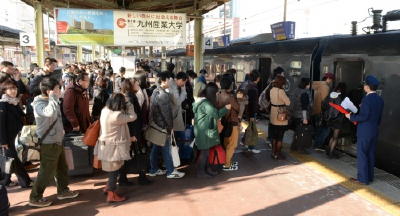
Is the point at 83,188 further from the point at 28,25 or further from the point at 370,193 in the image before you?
the point at 28,25

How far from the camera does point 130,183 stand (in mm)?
5184

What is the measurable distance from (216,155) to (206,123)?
601mm

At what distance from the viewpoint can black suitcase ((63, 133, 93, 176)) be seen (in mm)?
5301

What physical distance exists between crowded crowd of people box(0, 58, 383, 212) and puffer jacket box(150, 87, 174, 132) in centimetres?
2

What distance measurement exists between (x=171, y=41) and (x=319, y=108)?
3.96 metres

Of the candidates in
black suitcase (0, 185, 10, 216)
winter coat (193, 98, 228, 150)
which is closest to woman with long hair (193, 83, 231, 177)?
winter coat (193, 98, 228, 150)

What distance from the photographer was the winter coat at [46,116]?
4.19 m

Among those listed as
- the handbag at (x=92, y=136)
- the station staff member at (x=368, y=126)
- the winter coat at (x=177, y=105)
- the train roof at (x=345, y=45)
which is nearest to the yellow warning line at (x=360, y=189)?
the station staff member at (x=368, y=126)

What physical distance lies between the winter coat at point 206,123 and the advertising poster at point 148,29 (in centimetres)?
366

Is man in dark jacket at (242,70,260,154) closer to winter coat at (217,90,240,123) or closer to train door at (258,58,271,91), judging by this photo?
winter coat at (217,90,240,123)

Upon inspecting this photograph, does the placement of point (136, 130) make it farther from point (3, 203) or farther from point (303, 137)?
point (303, 137)

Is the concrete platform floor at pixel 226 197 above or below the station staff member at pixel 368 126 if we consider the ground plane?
below

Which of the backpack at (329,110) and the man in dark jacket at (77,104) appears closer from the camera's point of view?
the man in dark jacket at (77,104)

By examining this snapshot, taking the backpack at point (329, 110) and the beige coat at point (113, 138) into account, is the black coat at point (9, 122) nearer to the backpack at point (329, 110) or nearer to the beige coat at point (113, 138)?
the beige coat at point (113, 138)
